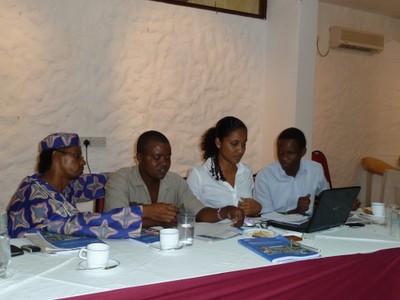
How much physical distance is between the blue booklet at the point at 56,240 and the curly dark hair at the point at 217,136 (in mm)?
1104

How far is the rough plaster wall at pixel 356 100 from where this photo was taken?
572 centimetres

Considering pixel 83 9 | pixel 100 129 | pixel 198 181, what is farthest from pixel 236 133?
pixel 83 9

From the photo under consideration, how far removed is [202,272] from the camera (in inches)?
62.0

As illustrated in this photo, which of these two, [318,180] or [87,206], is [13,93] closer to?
[87,206]

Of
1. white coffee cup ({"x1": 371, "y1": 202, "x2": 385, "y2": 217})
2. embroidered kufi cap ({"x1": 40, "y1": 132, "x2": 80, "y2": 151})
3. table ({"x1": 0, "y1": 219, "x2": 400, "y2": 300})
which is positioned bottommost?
table ({"x1": 0, "y1": 219, "x2": 400, "y2": 300})

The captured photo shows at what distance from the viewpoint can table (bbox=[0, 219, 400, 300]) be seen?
1389 millimetres

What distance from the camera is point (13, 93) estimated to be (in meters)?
3.55

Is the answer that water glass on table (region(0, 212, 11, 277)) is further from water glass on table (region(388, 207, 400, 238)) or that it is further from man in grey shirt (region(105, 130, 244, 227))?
water glass on table (region(388, 207, 400, 238))

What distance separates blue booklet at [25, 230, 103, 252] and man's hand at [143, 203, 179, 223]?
263mm

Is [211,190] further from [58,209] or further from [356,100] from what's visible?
[356,100]

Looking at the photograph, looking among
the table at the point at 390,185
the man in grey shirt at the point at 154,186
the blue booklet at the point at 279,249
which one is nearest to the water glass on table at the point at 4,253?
the man in grey shirt at the point at 154,186

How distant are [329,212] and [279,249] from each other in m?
0.50

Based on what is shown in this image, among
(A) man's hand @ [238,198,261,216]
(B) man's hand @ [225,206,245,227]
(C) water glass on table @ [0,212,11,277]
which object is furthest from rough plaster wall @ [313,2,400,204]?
(C) water glass on table @ [0,212,11,277]

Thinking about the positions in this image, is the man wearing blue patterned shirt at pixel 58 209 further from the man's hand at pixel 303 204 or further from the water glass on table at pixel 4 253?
the man's hand at pixel 303 204
